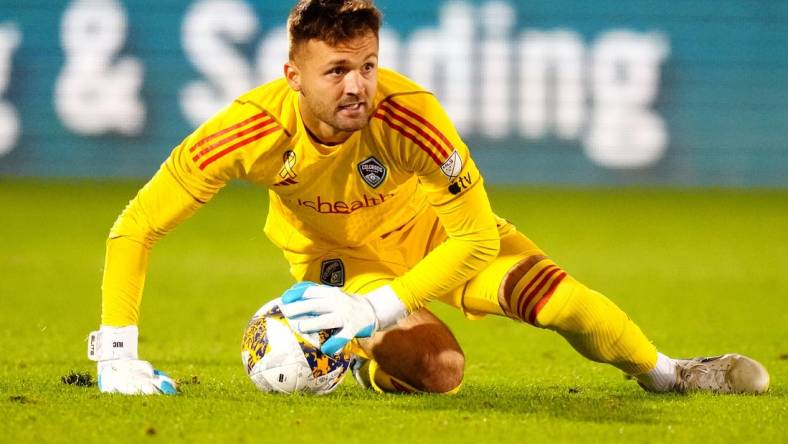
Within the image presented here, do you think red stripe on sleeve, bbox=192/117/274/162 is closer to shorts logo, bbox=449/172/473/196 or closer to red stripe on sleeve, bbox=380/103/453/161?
red stripe on sleeve, bbox=380/103/453/161

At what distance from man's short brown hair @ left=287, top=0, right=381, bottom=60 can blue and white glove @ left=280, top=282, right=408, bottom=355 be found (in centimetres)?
90

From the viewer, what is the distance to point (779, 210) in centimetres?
1456

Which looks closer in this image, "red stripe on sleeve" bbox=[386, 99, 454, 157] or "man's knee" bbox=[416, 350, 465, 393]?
"red stripe on sleeve" bbox=[386, 99, 454, 157]

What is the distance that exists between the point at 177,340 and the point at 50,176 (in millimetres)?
8760

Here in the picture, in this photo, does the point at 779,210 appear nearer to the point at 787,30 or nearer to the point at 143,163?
the point at 787,30

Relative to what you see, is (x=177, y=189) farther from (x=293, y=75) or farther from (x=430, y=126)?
(x=430, y=126)

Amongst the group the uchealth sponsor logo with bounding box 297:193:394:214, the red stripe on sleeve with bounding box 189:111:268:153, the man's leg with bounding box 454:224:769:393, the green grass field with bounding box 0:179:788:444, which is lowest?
the green grass field with bounding box 0:179:788:444

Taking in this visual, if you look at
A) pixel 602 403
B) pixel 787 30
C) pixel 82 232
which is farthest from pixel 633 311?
pixel 787 30

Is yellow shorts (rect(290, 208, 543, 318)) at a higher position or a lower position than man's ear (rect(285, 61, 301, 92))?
lower

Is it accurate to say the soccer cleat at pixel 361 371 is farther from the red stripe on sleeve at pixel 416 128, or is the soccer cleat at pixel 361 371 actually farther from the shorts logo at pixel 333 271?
the red stripe on sleeve at pixel 416 128

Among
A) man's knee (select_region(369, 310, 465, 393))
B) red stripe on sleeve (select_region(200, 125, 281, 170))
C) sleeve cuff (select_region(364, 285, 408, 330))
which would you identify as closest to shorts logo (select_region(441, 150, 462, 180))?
sleeve cuff (select_region(364, 285, 408, 330))

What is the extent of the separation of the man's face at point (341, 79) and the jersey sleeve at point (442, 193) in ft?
0.56

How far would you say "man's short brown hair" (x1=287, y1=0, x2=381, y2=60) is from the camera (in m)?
4.66

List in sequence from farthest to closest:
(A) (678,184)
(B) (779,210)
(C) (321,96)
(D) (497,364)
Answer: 1. (A) (678,184)
2. (B) (779,210)
3. (D) (497,364)
4. (C) (321,96)
